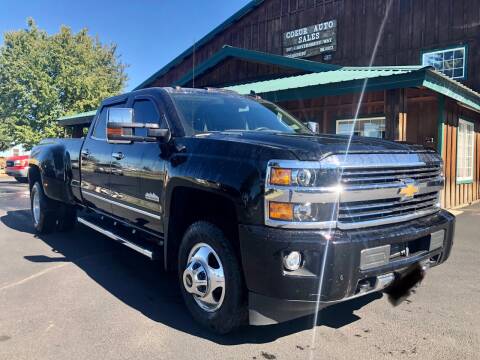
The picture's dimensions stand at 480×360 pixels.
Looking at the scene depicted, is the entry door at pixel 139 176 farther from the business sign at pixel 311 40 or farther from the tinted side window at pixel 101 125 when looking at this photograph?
the business sign at pixel 311 40

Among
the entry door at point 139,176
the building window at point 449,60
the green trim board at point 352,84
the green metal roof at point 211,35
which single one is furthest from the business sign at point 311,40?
the entry door at point 139,176

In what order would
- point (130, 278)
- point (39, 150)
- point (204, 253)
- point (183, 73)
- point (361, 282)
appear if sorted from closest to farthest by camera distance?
point (361, 282)
point (204, 253)
point (130, 278)
point (39, 150)
point (183, 73)

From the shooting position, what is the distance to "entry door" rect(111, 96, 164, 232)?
4.04m

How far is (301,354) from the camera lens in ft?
10.2

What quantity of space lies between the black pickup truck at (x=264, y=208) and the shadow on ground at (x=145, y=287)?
0.88 feet

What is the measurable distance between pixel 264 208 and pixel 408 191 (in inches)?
48.4

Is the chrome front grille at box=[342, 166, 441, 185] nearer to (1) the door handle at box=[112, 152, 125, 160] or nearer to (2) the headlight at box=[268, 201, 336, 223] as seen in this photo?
(2) the headlight at box=[268, 201, 336, 223]

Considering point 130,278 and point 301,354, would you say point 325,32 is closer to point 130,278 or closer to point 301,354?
point 130,278

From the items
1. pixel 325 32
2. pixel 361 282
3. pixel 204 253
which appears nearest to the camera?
pixel 361 282

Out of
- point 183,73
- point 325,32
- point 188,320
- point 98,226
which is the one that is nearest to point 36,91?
point 183,73

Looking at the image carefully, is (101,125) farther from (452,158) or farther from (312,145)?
(452,158)

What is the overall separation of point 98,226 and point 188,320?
2.00 meters

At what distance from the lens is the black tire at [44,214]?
6.81 m

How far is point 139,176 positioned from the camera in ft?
14.0
